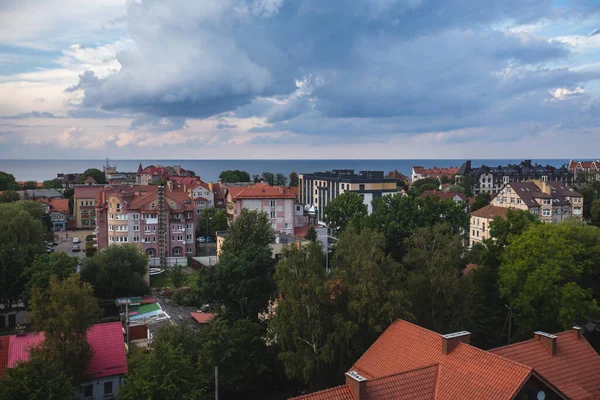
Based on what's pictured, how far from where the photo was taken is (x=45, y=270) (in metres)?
40.7

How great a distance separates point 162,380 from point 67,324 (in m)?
6.26

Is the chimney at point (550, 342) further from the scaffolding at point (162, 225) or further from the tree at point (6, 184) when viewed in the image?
the tree at point (6, 184)

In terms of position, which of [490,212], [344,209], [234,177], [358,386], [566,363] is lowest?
[566,363]

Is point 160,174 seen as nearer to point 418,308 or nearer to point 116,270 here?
point 116,270

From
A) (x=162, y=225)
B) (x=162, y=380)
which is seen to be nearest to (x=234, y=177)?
(x=162, y=225)

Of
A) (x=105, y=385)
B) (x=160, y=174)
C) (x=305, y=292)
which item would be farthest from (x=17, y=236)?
(x=160, y=174)

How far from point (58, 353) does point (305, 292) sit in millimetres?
12077

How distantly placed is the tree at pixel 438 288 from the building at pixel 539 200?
5414 cm

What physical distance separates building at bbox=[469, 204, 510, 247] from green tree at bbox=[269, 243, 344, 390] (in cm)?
5000

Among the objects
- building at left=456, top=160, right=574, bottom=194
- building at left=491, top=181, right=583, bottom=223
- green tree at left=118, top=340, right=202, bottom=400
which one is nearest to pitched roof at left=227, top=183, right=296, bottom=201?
Answer: building at left=491, top=181, right=583, bottom=223

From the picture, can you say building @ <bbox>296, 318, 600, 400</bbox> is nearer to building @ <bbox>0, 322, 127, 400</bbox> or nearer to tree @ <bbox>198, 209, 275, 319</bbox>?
tree @ <bbox>198, 209, 275, 319</bbox>

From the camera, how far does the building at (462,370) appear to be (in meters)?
18.1

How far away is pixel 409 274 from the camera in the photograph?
29.5m

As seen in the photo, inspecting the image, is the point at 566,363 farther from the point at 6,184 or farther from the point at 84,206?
the point at 6,184
